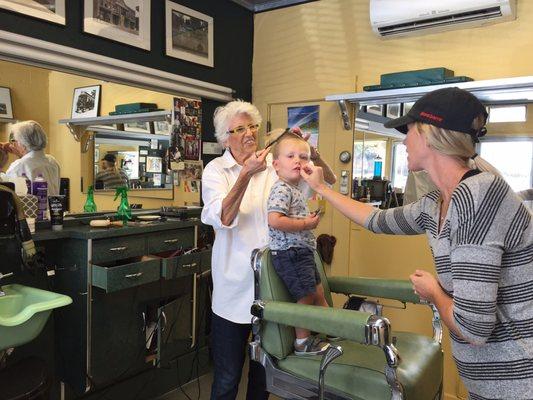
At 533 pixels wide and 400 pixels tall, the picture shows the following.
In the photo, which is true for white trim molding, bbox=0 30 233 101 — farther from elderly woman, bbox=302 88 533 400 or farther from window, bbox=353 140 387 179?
elderly woman, bbox=302 88 533 400

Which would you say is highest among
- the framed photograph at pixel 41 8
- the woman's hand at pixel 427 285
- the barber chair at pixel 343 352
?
the framed photograph at pixel 41 8

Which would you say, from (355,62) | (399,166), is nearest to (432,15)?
(355,62)

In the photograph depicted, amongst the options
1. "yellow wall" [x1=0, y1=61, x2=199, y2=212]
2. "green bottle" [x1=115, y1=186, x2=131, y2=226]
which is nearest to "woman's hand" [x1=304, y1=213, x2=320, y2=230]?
"green bottle" [x1=115, y1=186, x2=131, y2=226]

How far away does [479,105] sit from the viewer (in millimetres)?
1167

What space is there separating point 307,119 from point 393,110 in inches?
27.4

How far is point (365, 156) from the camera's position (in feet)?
10.8

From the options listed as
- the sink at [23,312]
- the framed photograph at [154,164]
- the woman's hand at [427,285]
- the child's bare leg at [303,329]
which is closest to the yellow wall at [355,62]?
the framed photograph at [154,164]

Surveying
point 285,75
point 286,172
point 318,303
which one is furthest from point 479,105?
point 285,75

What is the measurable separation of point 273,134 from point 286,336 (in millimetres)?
913

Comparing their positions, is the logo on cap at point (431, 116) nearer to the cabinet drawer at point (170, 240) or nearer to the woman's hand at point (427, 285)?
the woman's hand at point (427, 285)

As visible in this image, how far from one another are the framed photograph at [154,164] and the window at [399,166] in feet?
5.32

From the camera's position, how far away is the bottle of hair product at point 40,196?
231cm

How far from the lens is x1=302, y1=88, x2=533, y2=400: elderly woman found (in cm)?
106

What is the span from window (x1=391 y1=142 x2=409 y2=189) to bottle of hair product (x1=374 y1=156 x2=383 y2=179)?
10 cm
